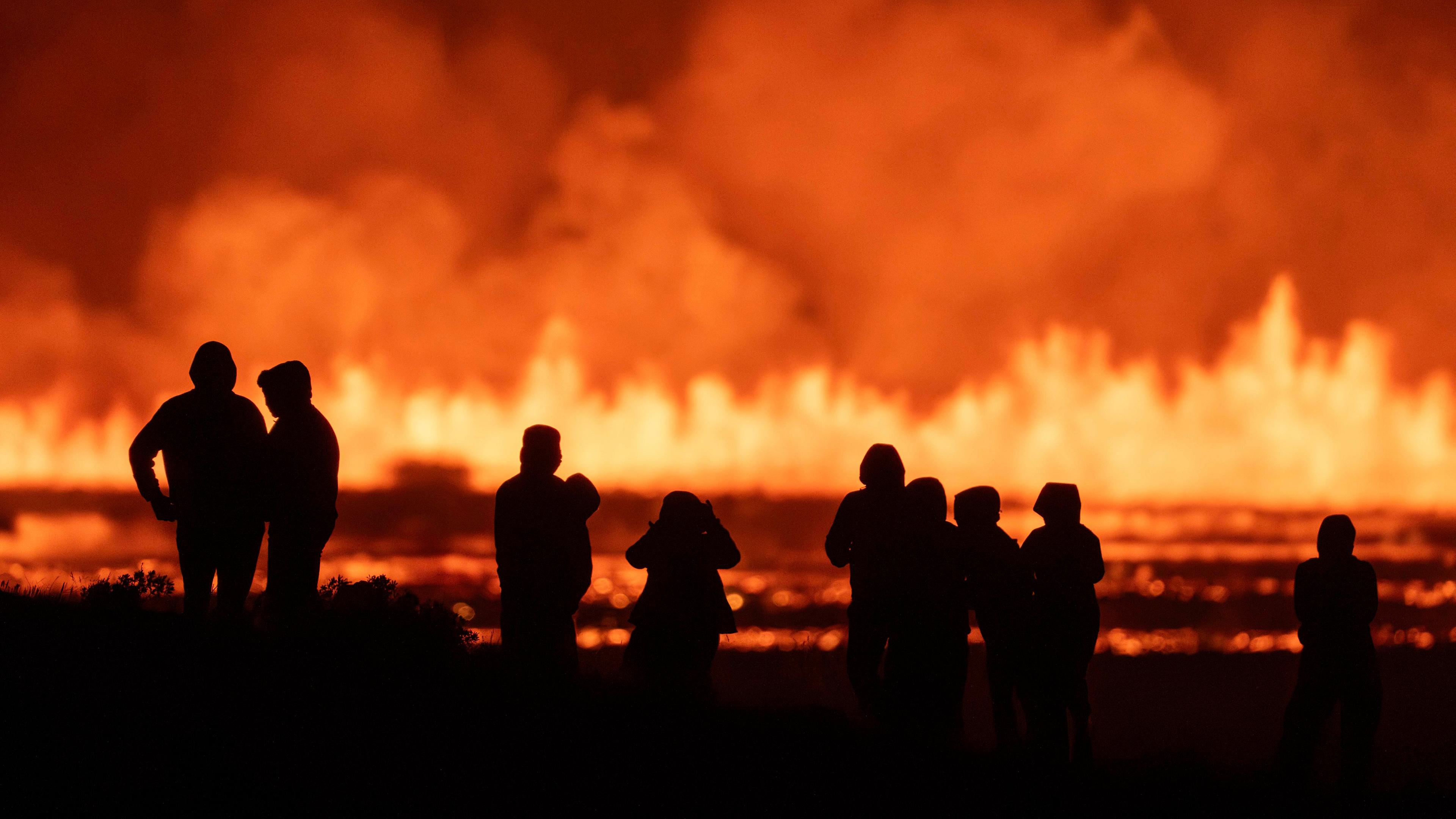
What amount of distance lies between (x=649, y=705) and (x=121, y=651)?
17.6ft

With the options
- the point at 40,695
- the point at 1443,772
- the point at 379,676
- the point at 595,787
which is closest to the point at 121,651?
the point at 40,695

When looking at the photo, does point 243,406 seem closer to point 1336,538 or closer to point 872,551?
point 872,551

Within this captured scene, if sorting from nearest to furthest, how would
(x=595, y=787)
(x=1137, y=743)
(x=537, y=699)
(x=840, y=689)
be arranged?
(x=595, y=787) < (x=537, y=699) < (x=840, y=689) < (x=1137, y=743)

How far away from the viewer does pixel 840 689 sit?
14023mm

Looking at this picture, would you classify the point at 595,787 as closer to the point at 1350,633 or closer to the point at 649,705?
the point at 649,705

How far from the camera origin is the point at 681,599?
1410 centimetres

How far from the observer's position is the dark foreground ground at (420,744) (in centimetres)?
1069

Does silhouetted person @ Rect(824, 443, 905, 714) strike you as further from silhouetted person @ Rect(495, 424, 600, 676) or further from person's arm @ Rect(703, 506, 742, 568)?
silhouetted person @ Rect(495, 424, 600, 676)

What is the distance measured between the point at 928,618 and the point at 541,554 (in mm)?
4171

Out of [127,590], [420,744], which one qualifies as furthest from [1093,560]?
[127,590]

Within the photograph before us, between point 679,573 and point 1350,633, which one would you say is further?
point 679,573

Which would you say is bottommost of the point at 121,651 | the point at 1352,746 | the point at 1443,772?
the point at 1443,772

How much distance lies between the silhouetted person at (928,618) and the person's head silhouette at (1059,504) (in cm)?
94

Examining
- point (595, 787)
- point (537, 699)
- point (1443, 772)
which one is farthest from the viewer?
point (1443, 772)
